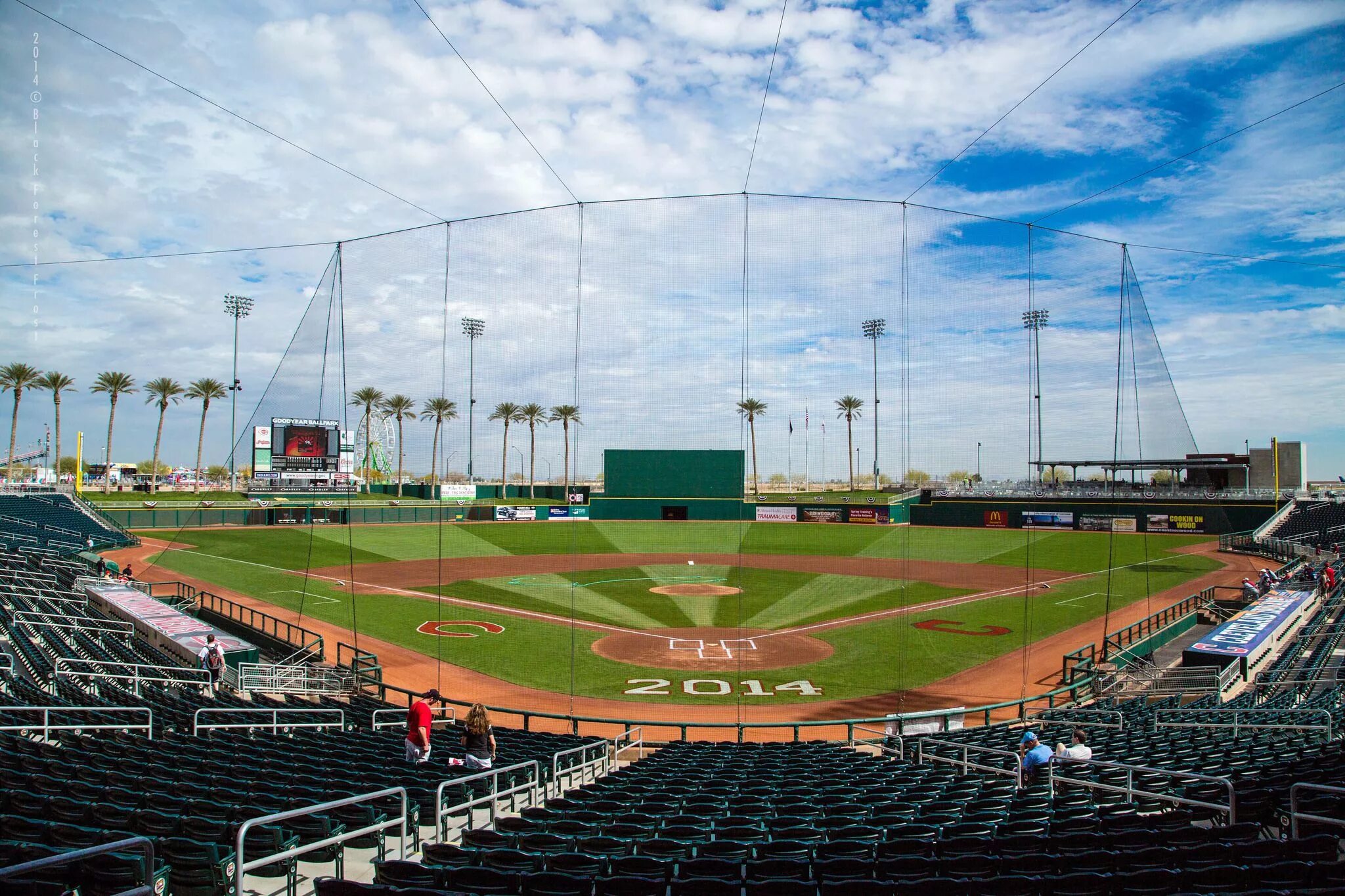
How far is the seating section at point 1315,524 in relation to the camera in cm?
3781

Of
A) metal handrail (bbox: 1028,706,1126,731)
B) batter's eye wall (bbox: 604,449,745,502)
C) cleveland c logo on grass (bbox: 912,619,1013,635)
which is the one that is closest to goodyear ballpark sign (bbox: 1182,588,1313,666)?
metal handrail (bbox: 1028,706,1126,731)

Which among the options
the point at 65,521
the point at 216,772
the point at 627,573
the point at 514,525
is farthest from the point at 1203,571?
the point at 65,521

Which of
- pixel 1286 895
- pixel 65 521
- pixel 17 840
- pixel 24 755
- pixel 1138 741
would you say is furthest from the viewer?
pixel 65 521

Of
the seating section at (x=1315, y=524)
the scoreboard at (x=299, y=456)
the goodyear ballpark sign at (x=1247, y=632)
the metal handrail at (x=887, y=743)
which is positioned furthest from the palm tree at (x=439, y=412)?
the seating section at (x=1315, y=524)

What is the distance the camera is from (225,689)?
578 inches

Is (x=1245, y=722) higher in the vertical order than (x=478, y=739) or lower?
lower

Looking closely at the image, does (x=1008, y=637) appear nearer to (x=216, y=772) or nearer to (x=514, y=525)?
(x=216, y=772)

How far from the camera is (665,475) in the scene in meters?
55.9

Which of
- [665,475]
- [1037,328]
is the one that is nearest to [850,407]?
[1037,328]

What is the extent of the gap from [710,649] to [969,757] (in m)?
12.1

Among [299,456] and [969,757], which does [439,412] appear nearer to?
[969,757]

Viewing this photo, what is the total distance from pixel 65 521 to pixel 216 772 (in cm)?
4530

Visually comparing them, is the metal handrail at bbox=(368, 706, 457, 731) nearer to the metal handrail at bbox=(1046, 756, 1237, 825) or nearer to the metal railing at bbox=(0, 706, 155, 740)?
the metal railing at bbox=(0, 706, 155, 740)

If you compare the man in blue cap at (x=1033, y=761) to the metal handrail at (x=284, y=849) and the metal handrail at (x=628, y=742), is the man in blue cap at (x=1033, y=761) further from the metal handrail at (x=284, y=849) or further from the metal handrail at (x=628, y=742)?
the metal handrail at (x=284, y=849)
